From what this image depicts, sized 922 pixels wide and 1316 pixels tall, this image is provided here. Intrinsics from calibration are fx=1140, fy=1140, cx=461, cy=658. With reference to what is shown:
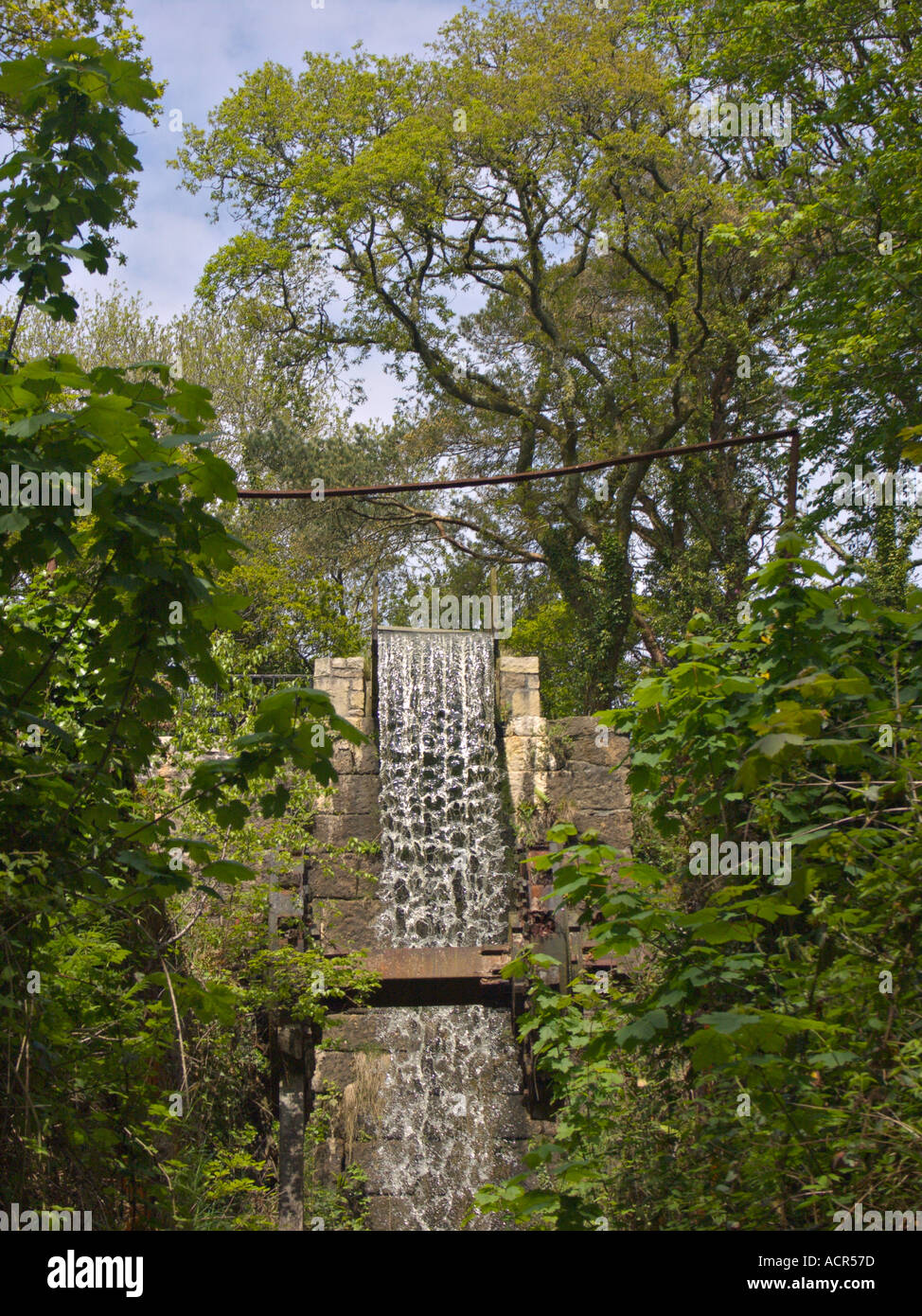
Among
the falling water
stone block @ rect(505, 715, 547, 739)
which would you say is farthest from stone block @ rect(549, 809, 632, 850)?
stone block @ rect(505, 715, 547, 739)

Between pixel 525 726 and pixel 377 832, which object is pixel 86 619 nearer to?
pixel 377 832

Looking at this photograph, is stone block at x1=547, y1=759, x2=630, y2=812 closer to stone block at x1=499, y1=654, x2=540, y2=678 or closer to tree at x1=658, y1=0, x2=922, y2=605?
stone block at x1=499, y1=654, x2=540, y2=678

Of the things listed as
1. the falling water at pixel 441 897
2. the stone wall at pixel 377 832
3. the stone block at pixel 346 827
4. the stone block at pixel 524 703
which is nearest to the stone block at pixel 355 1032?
the stone wall at pixel 377 832

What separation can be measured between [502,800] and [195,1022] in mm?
6404

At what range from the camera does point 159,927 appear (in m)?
6.77

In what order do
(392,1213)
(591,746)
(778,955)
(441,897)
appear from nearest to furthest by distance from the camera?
(778,955), (392,1213), (591,746), (441,897)

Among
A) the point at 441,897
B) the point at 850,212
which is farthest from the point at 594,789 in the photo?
the point at 850,212

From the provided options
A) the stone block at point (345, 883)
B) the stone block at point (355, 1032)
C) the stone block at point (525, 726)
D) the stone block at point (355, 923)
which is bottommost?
the stone block at point (355, 1032)

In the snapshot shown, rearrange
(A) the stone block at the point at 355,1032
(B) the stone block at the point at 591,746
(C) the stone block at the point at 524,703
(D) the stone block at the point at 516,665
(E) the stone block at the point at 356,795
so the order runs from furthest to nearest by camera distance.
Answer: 1. (D) the stone block at the point at 516,665
2. (C) the stone block at the point at 524,703
3. (E) the stone block at the point at 356,795
4. (B) the stone block at the point at 591,746
5. (A) the stone block at the point at 355,1032

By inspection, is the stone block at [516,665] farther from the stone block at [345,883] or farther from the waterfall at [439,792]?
the stone block at [345,883]

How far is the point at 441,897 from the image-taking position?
12812mm

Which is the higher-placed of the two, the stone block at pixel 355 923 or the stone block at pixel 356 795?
the stone block at pixel 356 795

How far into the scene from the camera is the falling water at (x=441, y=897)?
11.1m

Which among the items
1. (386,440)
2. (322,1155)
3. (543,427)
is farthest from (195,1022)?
(386,440)
